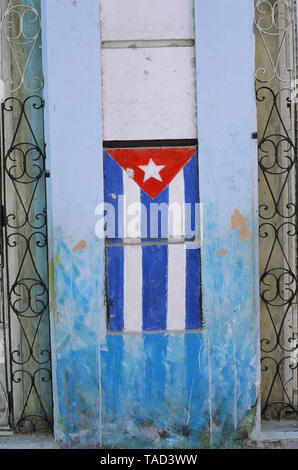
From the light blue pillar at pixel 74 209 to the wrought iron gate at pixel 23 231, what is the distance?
26 cm

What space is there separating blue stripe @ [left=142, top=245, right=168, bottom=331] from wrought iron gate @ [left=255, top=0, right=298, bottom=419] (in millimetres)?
833

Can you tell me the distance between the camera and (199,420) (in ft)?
14.7

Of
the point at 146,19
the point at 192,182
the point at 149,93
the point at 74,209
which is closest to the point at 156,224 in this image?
the point at 192,182

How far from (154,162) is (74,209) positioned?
71 centimetres

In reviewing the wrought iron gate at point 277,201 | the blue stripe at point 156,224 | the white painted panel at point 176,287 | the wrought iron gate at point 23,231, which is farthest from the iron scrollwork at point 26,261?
the wrought iron gate at point 277,201

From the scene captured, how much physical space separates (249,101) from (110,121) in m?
1.07

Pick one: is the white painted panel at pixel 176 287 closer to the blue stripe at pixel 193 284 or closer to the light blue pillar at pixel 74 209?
the blue stripe at pixel 193 284

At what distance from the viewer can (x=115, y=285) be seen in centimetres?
448

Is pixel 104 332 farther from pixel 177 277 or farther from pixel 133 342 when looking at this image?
pixel 177 277

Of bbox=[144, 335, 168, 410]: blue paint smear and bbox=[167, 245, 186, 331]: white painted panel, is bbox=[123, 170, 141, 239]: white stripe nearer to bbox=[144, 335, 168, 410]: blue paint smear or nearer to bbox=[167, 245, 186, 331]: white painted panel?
bbox=[167, 245, 186, 331]: white painted panel

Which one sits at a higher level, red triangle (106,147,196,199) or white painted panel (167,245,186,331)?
red triangle (106,147,196,199)

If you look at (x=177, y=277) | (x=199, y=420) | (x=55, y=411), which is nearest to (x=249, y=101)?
(x=177, y=277)

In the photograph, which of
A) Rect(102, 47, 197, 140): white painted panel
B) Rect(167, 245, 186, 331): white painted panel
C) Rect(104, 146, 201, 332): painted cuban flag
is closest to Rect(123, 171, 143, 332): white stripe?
Rect(104, 146, 201, 332): painted cuban flag

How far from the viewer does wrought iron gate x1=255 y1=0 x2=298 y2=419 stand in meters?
4.66
